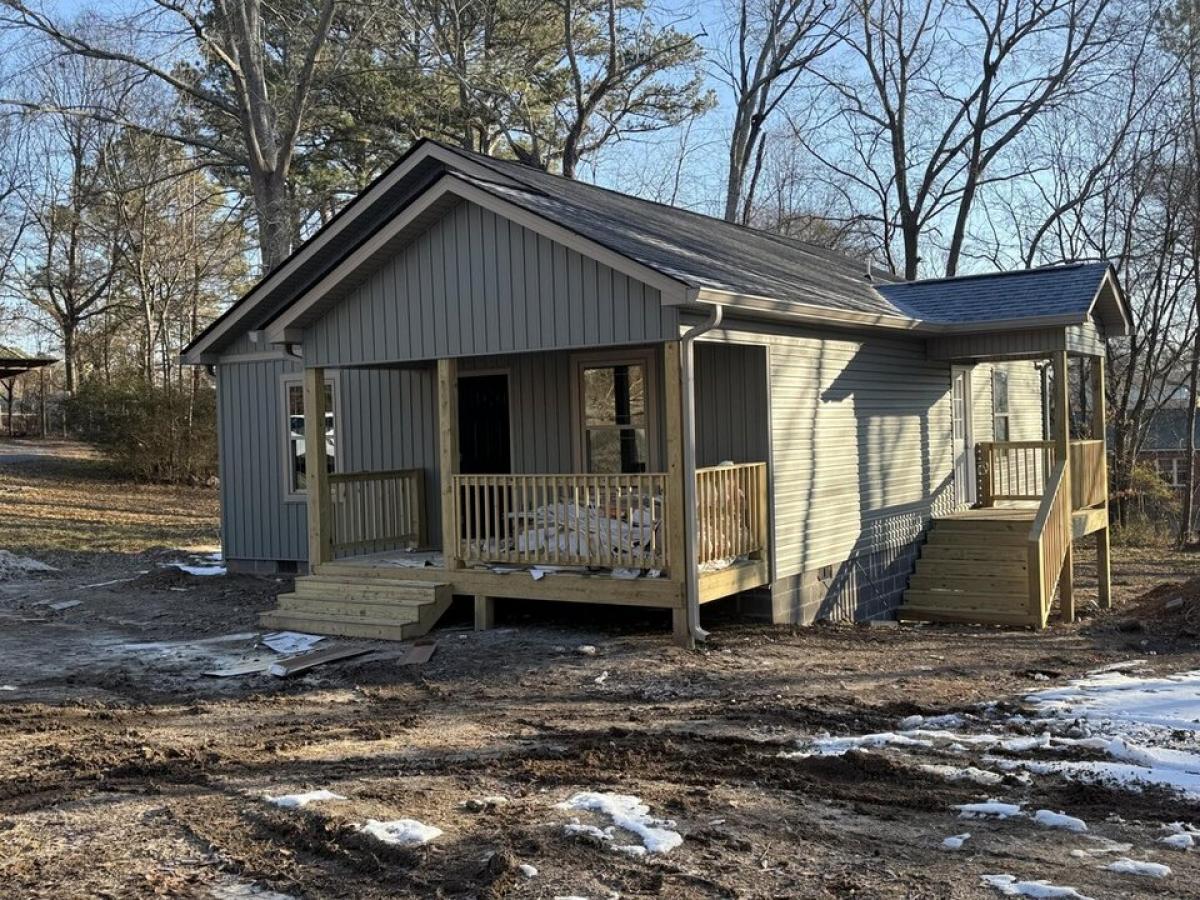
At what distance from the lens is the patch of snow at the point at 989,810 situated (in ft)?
17.4

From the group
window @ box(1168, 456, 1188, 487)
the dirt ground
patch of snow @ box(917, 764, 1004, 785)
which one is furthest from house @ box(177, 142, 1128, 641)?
window @ box(1168, 456, 1188, 487)

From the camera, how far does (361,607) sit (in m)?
11.2

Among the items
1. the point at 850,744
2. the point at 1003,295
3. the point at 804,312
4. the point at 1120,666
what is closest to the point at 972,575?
the point at 1003,295

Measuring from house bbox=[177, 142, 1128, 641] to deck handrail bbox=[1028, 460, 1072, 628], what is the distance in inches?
1.7

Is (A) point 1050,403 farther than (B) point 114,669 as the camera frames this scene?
Yes

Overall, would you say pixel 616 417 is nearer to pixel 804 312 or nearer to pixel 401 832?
pixel 804 312

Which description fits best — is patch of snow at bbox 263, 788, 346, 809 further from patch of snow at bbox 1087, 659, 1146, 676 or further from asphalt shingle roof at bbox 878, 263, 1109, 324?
asphalt shingle roof at bbox 878, 263, 1109, 324

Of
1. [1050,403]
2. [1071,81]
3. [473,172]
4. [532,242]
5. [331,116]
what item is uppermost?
[1071,81]

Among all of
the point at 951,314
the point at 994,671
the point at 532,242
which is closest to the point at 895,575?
the point at 951,314

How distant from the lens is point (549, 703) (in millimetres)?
8156

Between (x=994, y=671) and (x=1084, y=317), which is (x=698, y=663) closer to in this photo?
(x=994, y=671)

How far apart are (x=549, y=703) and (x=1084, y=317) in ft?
27.8

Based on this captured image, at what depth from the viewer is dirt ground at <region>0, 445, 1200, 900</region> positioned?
4625 millimetres

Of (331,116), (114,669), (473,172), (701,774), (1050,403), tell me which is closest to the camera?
(701,774)
